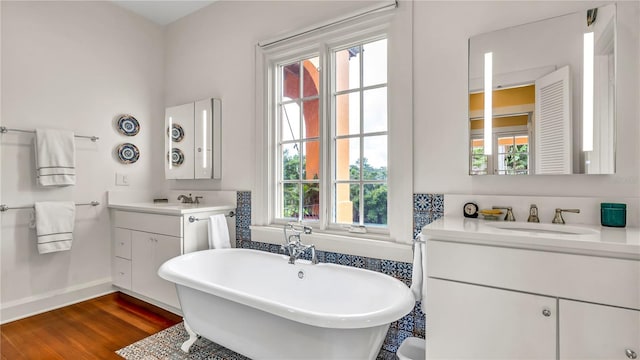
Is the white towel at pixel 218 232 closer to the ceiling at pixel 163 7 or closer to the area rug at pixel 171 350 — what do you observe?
the area rug at pixel 171 350

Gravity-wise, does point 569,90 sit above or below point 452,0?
below

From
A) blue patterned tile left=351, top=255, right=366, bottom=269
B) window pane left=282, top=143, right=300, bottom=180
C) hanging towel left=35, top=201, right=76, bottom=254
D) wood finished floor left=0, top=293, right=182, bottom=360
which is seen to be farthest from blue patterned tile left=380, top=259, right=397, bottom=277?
hanging towel left=35, top=201, right=76, bottom=254

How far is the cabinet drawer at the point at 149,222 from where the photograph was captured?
2426mm

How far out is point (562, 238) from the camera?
1097 mm

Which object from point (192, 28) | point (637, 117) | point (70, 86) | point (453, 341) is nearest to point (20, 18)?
point (70, 86)

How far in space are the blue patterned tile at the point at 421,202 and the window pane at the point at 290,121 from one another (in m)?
1.13

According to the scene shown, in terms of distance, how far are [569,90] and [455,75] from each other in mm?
549

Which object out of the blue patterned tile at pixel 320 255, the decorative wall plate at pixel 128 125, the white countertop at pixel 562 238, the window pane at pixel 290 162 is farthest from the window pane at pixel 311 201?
the decorative wall plate at pixel 128 125

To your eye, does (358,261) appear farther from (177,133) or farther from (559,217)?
(177,133)

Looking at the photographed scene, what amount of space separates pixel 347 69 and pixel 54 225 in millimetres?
2712

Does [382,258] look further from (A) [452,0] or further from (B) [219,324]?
(A) [452,0]

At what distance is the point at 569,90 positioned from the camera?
1485mm

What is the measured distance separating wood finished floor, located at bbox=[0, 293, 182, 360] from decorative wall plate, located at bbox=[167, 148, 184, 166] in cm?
135

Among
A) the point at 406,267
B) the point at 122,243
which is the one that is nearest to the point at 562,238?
the point at 406,267
